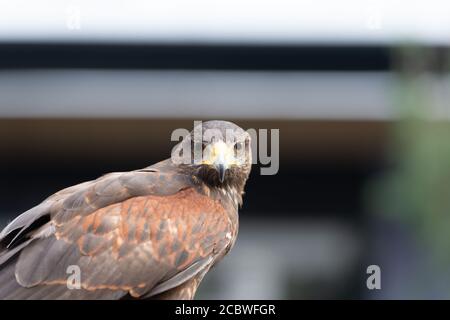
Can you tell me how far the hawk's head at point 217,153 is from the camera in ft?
17.0

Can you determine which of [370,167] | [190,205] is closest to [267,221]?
[370,167]

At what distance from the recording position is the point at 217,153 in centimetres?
516

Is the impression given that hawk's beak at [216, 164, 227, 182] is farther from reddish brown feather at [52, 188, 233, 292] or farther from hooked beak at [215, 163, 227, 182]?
reddish brown feather at [52, 188, 233, 292]

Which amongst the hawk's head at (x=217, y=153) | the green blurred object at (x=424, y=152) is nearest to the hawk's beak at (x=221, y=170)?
the hawk's head at (x=217, y=153)

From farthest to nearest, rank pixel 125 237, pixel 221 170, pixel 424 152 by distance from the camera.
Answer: pixel 424 152
pixel 221 170
pixel 125 237

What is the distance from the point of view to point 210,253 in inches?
193

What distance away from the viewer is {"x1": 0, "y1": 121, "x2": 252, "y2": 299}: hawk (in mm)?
4586

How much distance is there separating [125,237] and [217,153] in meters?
0.78

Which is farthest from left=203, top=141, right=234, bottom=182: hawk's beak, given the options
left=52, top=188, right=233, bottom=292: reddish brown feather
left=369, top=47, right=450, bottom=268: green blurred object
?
left=369, top=47, right=450, bottom=268: green blurred object

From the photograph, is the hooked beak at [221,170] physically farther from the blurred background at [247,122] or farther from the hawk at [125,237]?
the blurred background at [247,122]

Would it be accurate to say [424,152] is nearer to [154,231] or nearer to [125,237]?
[154,231]

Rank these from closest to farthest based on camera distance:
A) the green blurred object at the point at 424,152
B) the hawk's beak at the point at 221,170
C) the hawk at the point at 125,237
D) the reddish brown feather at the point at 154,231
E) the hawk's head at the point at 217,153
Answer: the hawk at the point at 125,237
the reddish brown feather at the point at 154,231
the hawk's beak at the point at 221,170
the hawk's head at the point at 217,153
the green blurred object at the point at 424,152

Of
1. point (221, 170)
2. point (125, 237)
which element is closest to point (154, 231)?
point (125, 237)

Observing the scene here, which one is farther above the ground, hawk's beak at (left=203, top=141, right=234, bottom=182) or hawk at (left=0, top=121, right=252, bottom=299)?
hawk's beak at (left=203, top=141, right=234, bottom=182)
